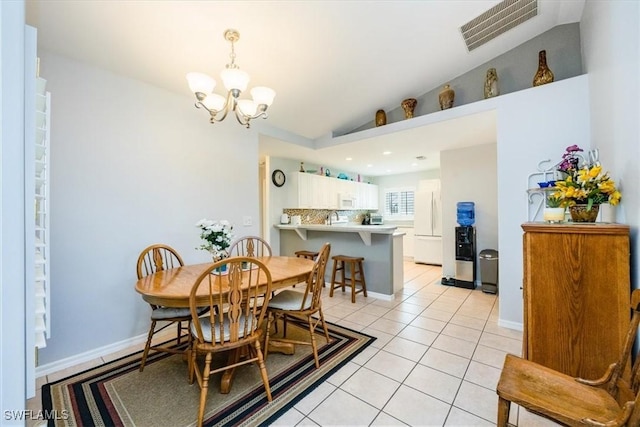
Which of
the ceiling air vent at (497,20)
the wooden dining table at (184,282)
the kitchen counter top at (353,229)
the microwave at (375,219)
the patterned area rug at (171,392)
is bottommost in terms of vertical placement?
the patterned area rug at (171,392)

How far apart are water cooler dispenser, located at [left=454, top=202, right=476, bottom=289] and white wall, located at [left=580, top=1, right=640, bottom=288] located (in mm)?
2115

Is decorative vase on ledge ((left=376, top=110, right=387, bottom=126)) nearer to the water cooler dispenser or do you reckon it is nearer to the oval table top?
the water cooler dispenser

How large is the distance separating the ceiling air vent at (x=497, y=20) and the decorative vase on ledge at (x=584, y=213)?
6.44ft

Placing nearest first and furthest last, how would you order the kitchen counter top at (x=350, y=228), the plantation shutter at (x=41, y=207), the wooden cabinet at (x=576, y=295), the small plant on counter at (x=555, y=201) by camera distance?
the plantation shutter at (x=41, y=207) < the wooden cabinet at (x=576, y=295) < the small plant on counter at (x=555, y=201) < the kitchen counter top at (x=350, y=228)

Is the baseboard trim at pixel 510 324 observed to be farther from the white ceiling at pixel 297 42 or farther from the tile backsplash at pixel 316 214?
the tile backsplash at pixel 316 214

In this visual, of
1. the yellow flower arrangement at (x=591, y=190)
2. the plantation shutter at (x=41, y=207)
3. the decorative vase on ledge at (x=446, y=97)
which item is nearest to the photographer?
the plantation shutter at (x=41, y=207)

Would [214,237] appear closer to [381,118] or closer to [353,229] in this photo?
[353,229]

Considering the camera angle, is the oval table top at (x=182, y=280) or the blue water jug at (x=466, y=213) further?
the blue water jug at (x=466, y=213)

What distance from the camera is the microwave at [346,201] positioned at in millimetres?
5969

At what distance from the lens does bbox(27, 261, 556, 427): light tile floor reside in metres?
1.54

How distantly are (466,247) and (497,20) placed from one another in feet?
9.79

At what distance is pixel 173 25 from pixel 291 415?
9.53ft

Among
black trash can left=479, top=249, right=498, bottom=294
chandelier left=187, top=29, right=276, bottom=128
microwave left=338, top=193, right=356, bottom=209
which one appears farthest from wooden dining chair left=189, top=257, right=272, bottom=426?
microwave left=338, top=193, right=356, bottom=209

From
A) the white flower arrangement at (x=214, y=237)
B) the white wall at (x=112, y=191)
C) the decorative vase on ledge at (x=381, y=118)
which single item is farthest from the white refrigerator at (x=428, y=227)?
the white flower arrangement at (x=214, y=237)
